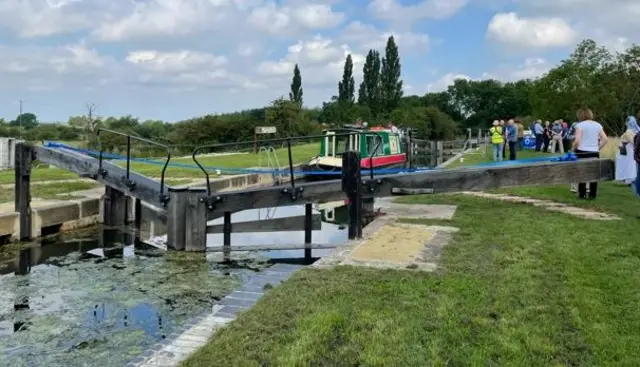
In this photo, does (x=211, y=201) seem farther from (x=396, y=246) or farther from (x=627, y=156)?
(x=627, y=156)

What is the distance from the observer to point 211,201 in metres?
9.27

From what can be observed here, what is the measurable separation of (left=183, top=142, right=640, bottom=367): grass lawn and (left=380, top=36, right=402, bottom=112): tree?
7457 cm

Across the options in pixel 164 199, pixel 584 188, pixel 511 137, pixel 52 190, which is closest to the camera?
pixel 164 199

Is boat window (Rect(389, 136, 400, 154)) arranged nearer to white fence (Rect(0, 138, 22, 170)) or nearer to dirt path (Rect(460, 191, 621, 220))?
dirt path (Rect(460, 191, 621, 220))

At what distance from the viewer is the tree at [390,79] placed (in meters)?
80.4

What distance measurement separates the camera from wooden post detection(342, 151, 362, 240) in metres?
7.91

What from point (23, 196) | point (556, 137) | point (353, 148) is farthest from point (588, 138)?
point (556, 137)

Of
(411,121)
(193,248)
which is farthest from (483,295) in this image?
(411,121)

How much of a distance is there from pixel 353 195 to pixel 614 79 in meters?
32.0

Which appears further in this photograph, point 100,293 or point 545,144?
point 545,144

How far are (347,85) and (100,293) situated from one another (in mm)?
77019

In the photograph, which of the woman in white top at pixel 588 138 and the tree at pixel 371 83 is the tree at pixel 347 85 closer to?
the tree at pixel 371 83

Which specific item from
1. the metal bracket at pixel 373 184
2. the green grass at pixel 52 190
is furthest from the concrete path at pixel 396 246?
the green grass at pixel 52 190

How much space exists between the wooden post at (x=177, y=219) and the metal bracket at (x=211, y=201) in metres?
→ 0.29
